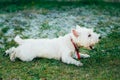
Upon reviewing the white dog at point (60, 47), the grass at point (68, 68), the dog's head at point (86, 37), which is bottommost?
the grass at point (68, 68)

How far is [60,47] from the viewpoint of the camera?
8562mm

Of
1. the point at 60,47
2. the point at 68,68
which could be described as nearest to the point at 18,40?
the point at 60,47

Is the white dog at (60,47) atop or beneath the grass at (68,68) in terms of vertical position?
atop

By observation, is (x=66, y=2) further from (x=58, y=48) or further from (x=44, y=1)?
(x=58, y=48)

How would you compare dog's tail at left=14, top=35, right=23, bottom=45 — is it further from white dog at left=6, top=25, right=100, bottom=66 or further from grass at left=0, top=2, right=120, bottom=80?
grass at left=0, top=2, right=120, bottom=80

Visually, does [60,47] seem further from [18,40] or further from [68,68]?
[18,40]

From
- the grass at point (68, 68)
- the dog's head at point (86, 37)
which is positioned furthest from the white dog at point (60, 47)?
the grass at point (68, 68)

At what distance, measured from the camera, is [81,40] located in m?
8.18

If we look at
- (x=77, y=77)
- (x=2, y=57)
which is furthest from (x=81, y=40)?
(x=2, y=57)

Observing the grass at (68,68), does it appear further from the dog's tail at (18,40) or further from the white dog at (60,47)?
the dog's tail at (18,40)

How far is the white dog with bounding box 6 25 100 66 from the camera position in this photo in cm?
818

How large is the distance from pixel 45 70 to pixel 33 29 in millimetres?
5315

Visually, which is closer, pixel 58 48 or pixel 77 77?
pixel 77 77

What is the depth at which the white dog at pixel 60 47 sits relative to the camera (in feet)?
26.8
